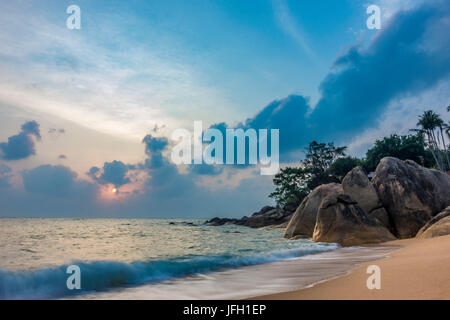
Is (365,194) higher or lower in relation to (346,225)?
higher

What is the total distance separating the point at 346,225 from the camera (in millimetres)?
12898

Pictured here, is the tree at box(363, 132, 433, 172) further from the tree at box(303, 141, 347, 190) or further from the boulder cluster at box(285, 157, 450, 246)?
the boulder cluster at box(285, 157, 450, 246)

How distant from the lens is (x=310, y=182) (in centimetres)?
5334

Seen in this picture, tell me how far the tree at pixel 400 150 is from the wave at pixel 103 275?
4906cm

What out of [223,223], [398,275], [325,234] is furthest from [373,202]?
[223,223]

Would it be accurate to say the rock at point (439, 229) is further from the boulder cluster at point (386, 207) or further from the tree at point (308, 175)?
the tree at point (308, 175)

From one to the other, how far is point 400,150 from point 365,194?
40.9 meters

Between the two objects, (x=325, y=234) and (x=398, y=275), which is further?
(x=325, y=234)

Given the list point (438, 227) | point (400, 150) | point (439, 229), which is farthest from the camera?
point (400, 150)

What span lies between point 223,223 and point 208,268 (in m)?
61.5

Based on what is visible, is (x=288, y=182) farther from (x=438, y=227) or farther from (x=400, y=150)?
(x=438, y=227)

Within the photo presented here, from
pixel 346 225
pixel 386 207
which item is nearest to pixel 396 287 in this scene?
pixel 346 225
